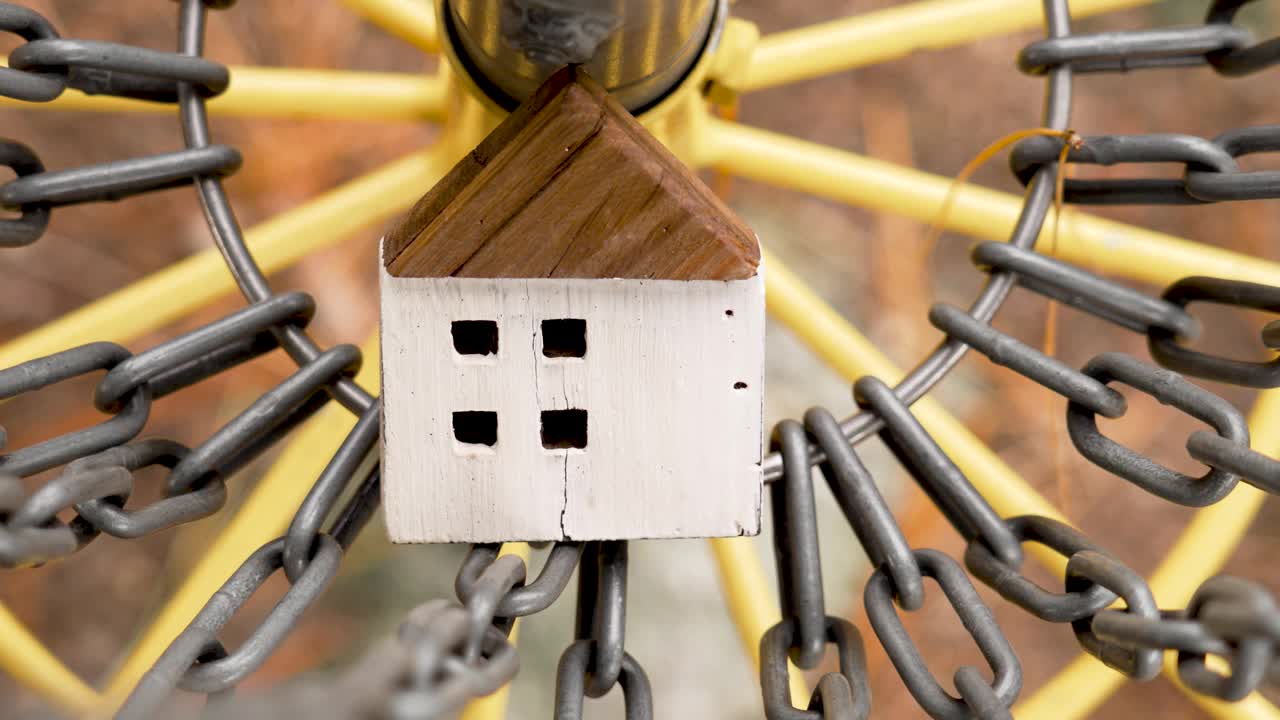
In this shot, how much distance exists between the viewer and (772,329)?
773mm

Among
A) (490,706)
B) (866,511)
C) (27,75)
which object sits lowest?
(490,706)

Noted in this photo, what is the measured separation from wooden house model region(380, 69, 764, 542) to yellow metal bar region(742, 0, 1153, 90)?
18cm

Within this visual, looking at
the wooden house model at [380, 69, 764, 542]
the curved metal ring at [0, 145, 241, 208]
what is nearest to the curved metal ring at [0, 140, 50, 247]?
the curved metal ring at [0, 145, 241, 208]

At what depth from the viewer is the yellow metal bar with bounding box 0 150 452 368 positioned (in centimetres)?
36

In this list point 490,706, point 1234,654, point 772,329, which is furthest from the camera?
point 772,329

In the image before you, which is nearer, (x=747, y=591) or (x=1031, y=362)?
(x=1031, y=362)

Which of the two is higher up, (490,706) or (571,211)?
(571,211)

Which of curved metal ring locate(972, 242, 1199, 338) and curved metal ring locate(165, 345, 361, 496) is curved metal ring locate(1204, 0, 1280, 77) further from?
curved metal ring locate(165, 345, 361, 496)

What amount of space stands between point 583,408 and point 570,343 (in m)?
0.02

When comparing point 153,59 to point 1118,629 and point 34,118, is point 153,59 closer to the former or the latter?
point 1118,629

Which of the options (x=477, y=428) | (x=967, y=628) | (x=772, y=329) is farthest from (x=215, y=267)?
(x=772, y=329)

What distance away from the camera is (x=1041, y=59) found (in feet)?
0.95

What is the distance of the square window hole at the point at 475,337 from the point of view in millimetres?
229

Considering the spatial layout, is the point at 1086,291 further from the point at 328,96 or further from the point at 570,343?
the point at 328,96
